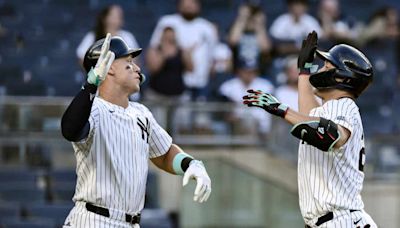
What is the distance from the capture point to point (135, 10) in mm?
13789

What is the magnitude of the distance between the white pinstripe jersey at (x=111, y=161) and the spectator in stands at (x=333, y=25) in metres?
6.61

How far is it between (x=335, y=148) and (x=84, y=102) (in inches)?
56.9

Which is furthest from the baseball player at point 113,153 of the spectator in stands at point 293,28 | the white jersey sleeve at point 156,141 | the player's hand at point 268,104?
the spectator in stands at point 293,28

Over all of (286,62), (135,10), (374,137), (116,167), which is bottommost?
(116,167)

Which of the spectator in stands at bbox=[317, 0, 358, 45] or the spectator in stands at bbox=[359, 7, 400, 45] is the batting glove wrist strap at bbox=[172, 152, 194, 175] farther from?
the spectator in stands at bbox=[359, 7, 400, 45]

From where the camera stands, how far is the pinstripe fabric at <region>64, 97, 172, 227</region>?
6.23 meters

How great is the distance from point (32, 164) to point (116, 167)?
15.3ft

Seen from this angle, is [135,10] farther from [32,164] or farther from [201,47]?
[32,164]

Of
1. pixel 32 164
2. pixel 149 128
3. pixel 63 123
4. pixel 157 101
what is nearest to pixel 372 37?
pixel 157 101

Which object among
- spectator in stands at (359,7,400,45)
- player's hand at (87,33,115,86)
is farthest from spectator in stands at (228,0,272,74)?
player's hand at (87,33,115,86)

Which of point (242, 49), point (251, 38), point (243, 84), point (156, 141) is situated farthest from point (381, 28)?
point (156, 141)

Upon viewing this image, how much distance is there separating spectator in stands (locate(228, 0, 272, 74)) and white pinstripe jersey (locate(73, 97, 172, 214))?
590 centimetres

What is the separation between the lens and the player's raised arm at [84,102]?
5.88m

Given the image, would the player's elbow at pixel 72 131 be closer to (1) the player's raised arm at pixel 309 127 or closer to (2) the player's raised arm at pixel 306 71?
(1) the player's raised arm at pixel 309 127
